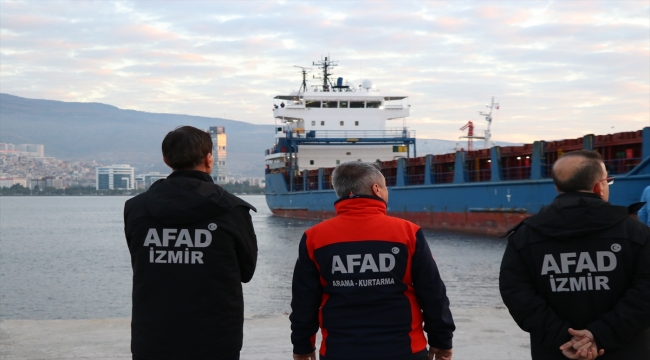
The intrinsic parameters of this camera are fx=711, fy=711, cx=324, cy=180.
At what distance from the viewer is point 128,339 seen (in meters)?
4.02

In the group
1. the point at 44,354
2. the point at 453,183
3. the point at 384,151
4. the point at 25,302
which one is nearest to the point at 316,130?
the point at 384,151

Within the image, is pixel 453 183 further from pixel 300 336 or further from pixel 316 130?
pixel 300 336

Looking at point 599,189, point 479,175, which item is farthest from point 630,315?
point 479,175

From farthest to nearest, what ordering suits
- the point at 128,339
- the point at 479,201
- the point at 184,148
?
1. the point at 479,201
2. the point at 128,339
3. the point at 184,148

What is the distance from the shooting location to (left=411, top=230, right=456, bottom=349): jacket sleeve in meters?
2.18

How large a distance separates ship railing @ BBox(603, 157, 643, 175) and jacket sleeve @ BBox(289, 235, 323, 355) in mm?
14660

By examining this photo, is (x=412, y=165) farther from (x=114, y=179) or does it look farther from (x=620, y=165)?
(x=114, y=179)

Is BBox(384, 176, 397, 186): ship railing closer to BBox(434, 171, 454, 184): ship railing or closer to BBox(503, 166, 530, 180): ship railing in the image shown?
BBox(434, 171, 454, 184): ship railing

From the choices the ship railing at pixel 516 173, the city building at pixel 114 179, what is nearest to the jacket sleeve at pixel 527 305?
the ship railing at pixel 516 173

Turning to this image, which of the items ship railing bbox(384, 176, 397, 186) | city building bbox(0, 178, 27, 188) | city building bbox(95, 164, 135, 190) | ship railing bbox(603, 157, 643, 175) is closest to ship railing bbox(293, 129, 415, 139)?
ship railing bbox(384, 176, 397, 186)

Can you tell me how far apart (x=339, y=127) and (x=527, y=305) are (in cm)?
2868

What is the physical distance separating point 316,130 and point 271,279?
1788 centimetres

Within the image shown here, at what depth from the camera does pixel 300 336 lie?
225 centimetres

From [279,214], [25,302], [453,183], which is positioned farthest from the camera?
[279,214]
